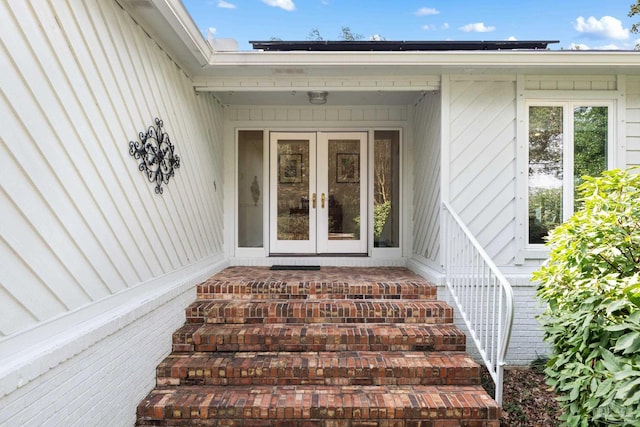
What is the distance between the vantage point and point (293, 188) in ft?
17.2

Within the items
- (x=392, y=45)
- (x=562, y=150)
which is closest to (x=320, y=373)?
(x=562, y=150)

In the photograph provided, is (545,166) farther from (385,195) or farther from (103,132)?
(103,132)

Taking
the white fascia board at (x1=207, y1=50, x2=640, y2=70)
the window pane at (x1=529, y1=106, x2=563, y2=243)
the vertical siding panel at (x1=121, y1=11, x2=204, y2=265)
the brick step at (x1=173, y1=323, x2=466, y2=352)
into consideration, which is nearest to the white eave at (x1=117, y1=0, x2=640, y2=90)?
the white fascia board at (x1=207, y1=50, x2=640, y2=70)

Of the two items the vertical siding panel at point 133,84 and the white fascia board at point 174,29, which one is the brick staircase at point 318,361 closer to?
the vertical siding panel at point 133,84

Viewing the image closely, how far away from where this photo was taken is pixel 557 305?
2432 millimetres

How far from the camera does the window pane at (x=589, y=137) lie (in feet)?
13.3

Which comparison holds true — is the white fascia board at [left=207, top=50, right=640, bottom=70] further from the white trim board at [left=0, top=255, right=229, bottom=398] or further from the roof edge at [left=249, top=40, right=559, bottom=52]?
the white trim board at [left=0, top=255, right=229, bottom=398]

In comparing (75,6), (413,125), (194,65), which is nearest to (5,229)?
(75,6)

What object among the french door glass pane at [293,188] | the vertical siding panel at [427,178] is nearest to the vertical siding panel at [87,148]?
the french door glass pane at [293,188]

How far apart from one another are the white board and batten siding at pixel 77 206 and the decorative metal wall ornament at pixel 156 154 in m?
0.06

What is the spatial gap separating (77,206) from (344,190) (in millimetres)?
3632

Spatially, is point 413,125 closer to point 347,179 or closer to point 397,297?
point 347,179

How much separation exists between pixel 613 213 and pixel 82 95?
331cm

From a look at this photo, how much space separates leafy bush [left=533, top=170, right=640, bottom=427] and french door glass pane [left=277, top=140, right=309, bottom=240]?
3.22m
